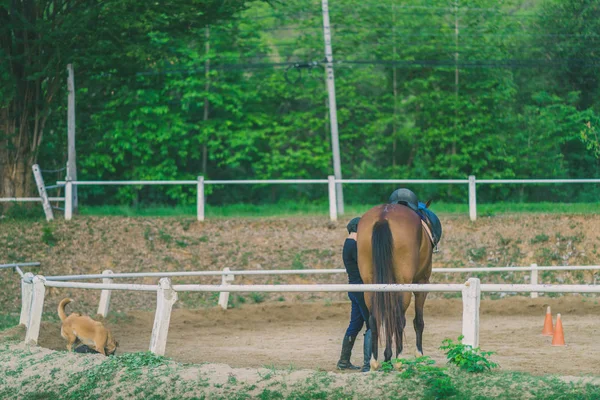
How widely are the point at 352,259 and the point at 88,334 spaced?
134 inches

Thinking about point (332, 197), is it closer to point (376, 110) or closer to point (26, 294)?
point (26, 294)

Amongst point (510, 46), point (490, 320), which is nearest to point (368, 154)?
point (510, 46)

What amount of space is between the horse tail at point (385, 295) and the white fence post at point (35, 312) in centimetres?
457

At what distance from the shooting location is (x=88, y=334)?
38.8 feet

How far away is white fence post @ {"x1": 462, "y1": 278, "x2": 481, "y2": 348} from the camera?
30.2ft

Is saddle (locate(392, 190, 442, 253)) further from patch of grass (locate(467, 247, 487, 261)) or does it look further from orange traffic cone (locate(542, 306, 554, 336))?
patch of grass (locate(467, 247, 487, 261))

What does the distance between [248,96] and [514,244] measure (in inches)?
823

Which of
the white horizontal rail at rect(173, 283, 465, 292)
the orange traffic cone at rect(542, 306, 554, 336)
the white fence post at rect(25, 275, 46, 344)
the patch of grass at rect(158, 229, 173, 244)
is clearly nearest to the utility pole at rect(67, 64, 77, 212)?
the patch of grass at rect(158, 229, 173, 244)

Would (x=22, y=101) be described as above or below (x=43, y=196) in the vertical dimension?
above

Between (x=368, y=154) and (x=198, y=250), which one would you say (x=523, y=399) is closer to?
(x=198, y=250)

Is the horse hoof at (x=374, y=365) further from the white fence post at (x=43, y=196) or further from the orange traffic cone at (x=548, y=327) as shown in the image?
the white fence post at (x=43, y=196)

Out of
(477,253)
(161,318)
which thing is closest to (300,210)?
(477,253)

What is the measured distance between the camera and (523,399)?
821 centimetres

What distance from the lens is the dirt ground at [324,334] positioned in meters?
12.4
